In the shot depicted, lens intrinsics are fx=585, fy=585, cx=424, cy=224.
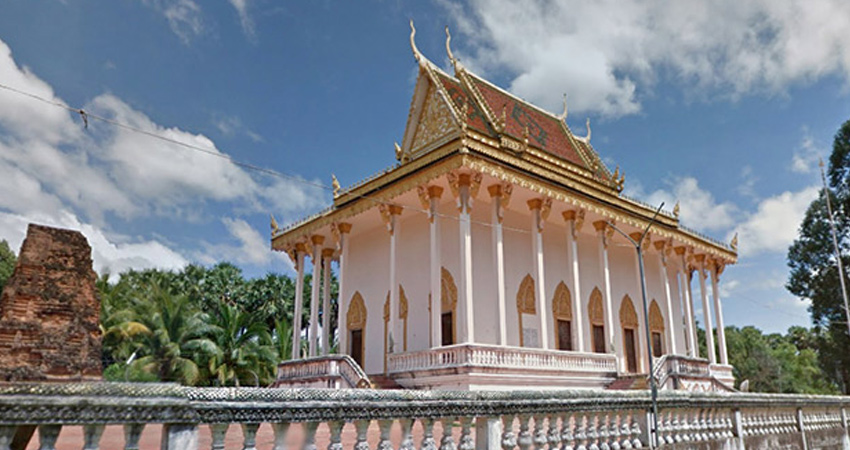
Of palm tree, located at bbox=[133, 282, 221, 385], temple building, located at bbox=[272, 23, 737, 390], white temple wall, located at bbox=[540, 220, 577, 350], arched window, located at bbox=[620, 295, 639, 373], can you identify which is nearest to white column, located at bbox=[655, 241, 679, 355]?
temple building, located at bbox=[272, 23, 737, 390]

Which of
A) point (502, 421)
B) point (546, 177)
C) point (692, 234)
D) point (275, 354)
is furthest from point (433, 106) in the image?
point (502, 421)

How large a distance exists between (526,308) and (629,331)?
530 centimetres

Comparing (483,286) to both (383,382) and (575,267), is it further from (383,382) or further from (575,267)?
(383,382)

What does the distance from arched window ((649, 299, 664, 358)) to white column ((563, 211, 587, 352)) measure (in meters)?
4.36

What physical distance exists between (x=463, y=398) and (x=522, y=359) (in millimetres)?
9257

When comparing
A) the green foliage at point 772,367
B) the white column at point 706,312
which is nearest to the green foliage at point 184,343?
the white column at point 706,312

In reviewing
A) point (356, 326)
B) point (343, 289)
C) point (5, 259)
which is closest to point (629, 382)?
point (356, 326)

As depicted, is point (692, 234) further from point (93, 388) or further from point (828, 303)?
point (93, 388)

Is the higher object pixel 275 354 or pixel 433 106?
pixel 433 106

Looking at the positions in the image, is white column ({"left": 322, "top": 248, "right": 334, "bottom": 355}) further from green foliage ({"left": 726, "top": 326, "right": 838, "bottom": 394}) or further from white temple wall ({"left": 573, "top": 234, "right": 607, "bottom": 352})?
green foliage ({"left": 726, "top": 326, "right": 838, "bottom": 394})

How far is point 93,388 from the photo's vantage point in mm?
2656

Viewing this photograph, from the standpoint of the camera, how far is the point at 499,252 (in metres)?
14.0

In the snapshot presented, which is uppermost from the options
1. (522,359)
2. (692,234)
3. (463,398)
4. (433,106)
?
(433,106)

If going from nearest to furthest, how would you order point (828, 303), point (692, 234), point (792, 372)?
point (692, 234)
point (828, 303)
point (792, 372)
